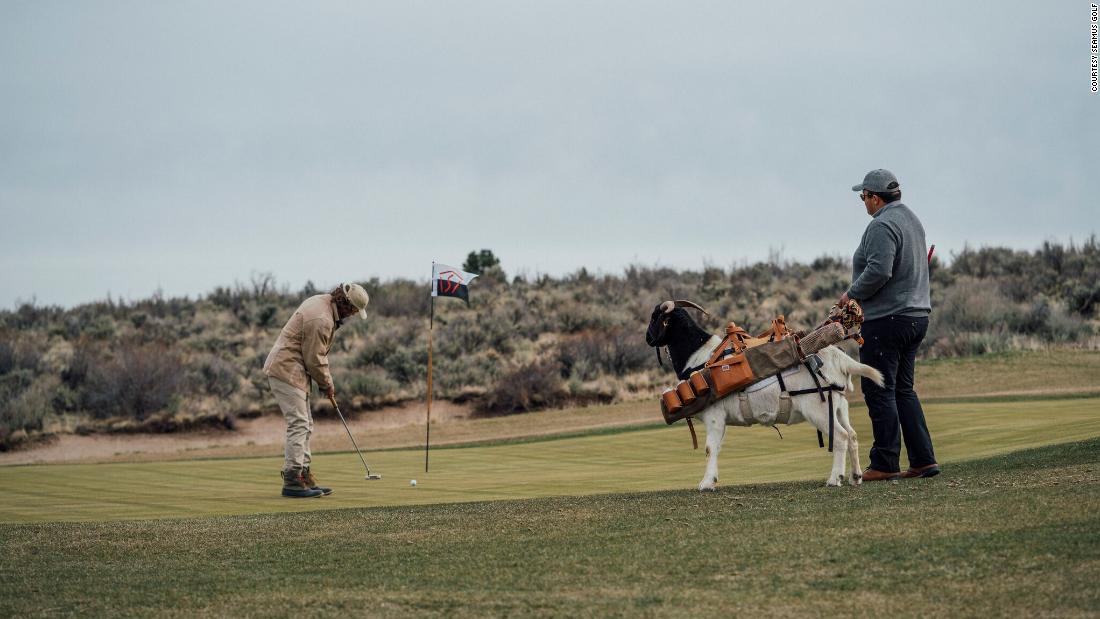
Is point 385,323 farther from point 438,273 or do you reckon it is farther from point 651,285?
point 438,273

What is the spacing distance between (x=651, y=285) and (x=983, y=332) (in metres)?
19.1

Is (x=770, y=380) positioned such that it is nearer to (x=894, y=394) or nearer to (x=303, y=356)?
(x=894, y=394)

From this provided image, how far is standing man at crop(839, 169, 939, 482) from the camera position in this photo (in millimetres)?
11078

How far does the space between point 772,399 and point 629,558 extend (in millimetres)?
3338

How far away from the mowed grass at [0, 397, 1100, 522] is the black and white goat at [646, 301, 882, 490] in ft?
3.61

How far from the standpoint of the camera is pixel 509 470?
1566 cm

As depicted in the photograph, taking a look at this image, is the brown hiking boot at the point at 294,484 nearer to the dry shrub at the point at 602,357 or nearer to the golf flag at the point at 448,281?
the golf flag at the point at 448,281

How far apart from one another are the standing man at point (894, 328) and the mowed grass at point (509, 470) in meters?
0.97

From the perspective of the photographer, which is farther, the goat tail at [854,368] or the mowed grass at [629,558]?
the goat tail at [854,368]

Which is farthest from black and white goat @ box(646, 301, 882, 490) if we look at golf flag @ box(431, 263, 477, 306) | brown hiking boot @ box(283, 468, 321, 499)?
golf flag @ box(431, 263, 477, 306)

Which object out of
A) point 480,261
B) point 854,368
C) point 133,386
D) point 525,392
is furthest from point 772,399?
point 480,261

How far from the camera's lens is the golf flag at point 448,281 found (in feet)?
56.7

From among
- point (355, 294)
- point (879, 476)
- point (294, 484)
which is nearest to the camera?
point (879, 476)

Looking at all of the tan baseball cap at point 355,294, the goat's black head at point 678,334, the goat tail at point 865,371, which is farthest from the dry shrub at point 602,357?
the goat tail at point 865,371
